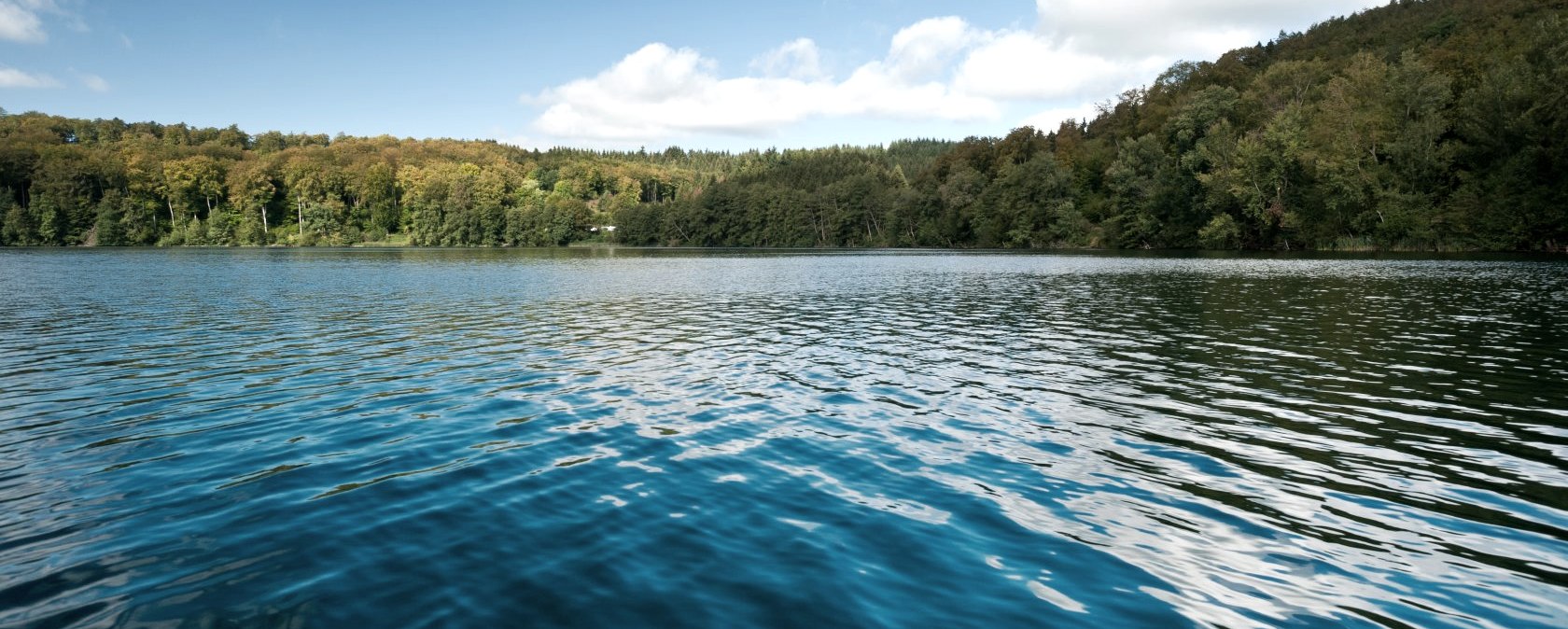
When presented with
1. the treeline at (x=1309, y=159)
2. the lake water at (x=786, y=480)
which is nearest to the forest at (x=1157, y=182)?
the treeline at (x=1309, y=159)

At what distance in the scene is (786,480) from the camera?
1034 centimetres

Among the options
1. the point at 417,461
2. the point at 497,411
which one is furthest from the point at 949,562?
the point at 497,411

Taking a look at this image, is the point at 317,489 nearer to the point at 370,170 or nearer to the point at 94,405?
the point at 94,405

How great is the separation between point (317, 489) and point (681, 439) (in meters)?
4.93

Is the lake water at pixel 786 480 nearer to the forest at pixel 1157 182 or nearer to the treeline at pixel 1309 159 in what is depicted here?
the treeline at pixel 1309 159

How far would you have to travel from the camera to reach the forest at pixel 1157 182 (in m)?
77.9

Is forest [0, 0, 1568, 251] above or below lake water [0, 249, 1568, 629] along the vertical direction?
above

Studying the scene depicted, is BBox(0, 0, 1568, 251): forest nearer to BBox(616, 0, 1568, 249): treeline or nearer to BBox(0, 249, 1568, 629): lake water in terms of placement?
BBox(616, 0, 1568, 249): treeline

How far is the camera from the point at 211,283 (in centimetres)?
4706

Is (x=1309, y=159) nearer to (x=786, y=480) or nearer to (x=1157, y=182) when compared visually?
(x=1157, y=182)

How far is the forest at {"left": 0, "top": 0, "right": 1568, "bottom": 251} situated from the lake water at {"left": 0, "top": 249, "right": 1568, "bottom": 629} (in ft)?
237

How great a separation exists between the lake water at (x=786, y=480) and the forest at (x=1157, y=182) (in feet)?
237

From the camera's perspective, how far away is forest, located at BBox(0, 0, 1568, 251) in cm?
7788

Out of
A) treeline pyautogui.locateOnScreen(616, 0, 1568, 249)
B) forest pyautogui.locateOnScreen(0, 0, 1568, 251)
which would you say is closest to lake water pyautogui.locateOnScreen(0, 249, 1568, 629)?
treeline pyautogui.locateOnScreen(616, 0, 1568, 249)
